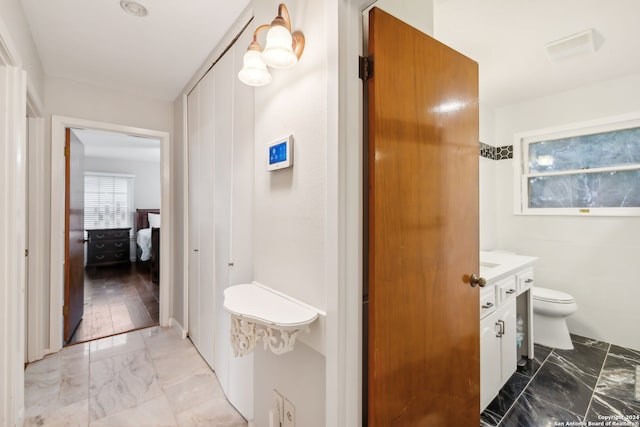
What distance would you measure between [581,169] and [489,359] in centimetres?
235

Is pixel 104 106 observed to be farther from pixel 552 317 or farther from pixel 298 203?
pixel 552 317

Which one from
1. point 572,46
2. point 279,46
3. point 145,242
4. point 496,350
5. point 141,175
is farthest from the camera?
point 141,175

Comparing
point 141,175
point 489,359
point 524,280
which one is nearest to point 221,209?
point 489,359

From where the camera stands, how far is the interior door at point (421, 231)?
0.97m

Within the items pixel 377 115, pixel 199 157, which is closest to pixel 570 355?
pixel 377 115

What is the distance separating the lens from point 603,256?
8.59 feet

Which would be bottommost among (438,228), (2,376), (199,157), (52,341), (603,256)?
(52,341)

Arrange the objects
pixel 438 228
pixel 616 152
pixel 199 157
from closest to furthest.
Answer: pixel 438 228 < pixel 199 157 < pixel 616 152

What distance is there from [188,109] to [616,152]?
4.09m

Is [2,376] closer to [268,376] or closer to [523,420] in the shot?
[268,376]

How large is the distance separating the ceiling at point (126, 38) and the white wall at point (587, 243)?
125 inches

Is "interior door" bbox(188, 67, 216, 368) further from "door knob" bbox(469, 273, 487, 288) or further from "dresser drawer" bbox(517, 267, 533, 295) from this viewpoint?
"dresser drawer" bbox(517, 267, 533, 295)

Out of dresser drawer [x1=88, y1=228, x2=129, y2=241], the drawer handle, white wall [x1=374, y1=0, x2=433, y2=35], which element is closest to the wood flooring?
dresser drawer [x1=88, y1=228, x2=129, y2=241]

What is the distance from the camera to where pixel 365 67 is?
98cm
